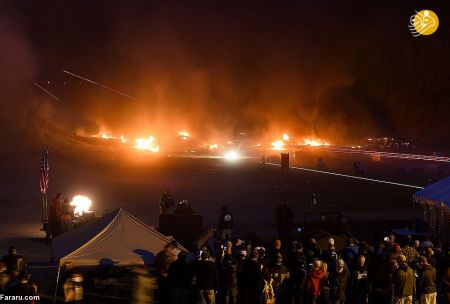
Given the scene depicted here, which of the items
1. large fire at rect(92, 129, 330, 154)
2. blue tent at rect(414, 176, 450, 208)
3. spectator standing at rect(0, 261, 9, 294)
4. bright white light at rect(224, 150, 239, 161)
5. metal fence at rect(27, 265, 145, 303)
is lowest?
metal fence at rect(27, 265, 145, 303)

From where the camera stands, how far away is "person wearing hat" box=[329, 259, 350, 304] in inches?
366

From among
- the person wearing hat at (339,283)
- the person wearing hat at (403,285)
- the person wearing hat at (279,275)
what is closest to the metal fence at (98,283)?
the person wearing hat at (279,275)

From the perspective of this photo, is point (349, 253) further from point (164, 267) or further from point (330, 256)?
point (164, 267)

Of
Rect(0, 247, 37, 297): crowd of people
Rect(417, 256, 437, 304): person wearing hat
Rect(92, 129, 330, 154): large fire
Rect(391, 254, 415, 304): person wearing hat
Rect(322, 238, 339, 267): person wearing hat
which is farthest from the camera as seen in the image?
Rect(92, 129, 330, 154): large fire

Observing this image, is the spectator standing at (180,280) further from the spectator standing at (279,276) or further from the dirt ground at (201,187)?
the dirt ground at (201,187)

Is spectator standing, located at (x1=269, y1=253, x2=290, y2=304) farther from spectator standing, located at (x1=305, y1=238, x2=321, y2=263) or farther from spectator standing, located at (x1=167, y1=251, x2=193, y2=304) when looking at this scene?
spectator standing, located at (x1=167, y1=251, x2=193, y2=304)

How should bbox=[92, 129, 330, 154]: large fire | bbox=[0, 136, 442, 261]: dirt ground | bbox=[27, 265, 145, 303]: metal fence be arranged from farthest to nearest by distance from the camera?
bbox=[92, 129, 330, 154]: large fire < bbox=[0, 136, 442, 261]: dirt ground < bbox=[27, 265, 145, 303]: metal fence

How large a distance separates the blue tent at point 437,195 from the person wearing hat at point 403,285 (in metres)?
5.04

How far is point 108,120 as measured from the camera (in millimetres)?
78125

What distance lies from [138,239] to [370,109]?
60.2 metres

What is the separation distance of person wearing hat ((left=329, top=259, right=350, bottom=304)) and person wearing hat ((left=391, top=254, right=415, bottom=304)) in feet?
2.51

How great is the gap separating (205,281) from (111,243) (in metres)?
1.79

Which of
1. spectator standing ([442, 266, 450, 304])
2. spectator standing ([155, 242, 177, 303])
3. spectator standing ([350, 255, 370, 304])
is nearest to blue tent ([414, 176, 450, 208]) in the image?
spectator standing ([442, 266, 450, 304])

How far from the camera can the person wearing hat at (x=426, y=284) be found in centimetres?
941
